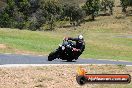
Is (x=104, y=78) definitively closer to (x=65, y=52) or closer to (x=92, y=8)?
(x=65, y=52)

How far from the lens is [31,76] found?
19.6 metres

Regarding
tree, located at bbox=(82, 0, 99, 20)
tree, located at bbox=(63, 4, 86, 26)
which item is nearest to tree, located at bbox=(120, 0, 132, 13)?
tree, located at bbox=(82, 0, 99, 20)

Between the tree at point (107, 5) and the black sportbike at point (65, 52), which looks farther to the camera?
the tree at point (107, 5)

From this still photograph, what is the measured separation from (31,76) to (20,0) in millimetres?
135628

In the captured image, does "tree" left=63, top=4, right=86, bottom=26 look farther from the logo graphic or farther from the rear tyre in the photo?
the logo graphic

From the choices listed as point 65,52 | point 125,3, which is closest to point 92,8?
point 125,3

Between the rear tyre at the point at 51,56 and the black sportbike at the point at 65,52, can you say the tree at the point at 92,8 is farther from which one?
the rear tyre at the point at 51,56

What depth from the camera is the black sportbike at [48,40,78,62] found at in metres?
26.8

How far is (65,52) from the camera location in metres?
27.0

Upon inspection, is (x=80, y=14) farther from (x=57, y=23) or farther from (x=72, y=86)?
(x=72, y=86)

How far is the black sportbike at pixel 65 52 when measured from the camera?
2684 cm

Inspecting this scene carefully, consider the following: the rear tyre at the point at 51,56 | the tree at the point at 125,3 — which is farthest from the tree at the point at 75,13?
the rear tyre at the point at 51,56

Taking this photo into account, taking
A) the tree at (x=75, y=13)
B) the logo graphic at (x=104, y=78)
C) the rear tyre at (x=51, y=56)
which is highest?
the logo graphic at (x=104, y=78)

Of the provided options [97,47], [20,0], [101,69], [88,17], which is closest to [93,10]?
[88,17]
